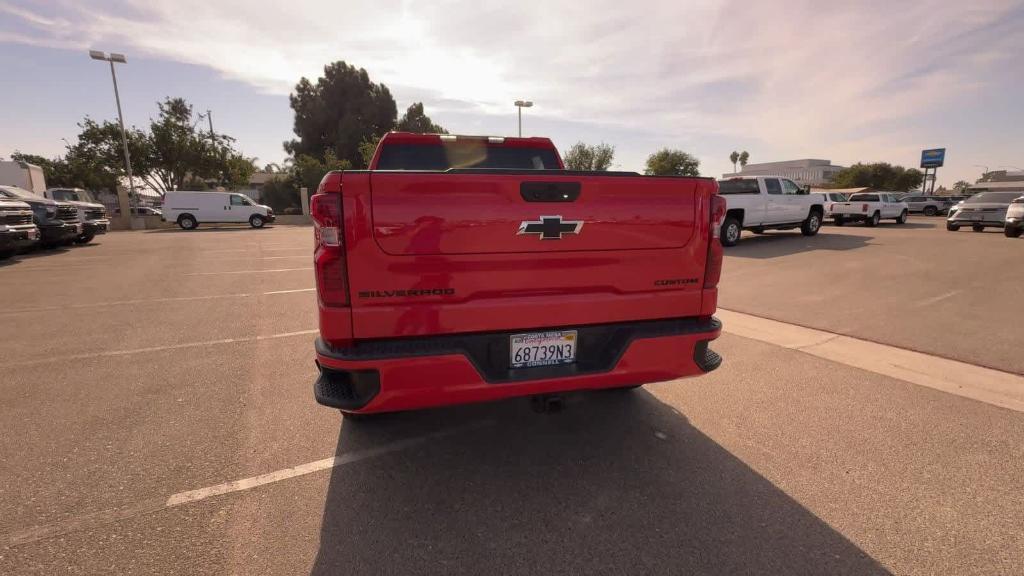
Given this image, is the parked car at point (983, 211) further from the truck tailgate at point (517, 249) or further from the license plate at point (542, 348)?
the license plate at point (542, 348)

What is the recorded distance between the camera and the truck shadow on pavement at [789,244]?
1239 cm

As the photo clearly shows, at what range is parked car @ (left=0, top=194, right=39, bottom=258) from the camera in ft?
32.8

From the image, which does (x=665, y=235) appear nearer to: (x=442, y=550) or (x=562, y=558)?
(x=562, y=558)

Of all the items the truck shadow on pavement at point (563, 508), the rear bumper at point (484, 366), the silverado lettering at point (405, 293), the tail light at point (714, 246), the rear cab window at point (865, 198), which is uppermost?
the rear cab window at point (865, 198)

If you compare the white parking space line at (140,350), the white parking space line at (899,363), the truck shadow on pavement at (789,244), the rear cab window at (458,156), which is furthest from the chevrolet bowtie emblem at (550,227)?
the truck shadow on pavement at (789,244)

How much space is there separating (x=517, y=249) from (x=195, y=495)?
87.6 inches

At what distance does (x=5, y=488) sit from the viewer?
8.25 ft

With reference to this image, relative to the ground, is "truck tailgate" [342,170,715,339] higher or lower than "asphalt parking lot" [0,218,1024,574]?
higher

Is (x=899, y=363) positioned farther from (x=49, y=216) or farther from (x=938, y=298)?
(x=49, y=216)

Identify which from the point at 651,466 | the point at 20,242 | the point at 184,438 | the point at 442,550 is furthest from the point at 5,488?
the point at 20,242

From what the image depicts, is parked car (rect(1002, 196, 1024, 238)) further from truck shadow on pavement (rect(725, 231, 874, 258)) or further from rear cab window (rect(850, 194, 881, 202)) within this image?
rear cab window (rect(850, 194, 881, 202))

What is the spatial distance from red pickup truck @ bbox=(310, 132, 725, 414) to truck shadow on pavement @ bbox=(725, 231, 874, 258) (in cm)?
1055

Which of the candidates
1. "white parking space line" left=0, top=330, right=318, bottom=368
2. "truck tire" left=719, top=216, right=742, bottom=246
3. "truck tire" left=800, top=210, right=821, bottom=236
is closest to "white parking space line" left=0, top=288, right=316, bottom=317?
"white parking space line" left=0, top=330, right=318, bottom=368

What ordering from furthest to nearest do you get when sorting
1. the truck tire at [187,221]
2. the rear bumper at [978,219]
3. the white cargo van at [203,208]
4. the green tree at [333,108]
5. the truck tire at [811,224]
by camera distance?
the green tree at [333,108]
the truck tire at [187,221]
the white cargo van at [203,208]
the rear bumper at [978,219]
the truck tire at [811,224]
